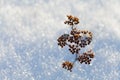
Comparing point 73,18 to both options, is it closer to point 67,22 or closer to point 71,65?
point 67,22

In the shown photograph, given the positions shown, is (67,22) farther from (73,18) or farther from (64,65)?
(64,65)

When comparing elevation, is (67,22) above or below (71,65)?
above

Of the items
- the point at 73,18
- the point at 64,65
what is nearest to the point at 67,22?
the point at 73,18

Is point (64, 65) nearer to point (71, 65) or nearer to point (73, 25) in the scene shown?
point (71, 65)

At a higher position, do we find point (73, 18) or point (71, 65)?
point (73, 18)

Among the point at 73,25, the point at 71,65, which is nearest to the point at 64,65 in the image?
the point at 71,65
